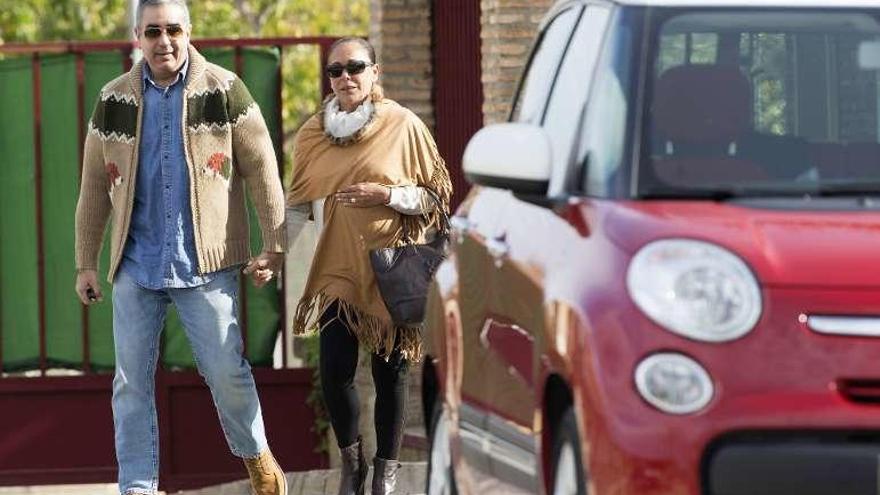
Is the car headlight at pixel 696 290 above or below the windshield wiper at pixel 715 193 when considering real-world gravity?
below

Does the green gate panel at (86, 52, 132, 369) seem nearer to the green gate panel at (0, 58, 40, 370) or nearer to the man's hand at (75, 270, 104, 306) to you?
the green gate panel at (0, 58, 40, 370)

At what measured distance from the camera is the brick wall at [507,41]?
13328 millimetres

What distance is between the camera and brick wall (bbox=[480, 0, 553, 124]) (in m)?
13.3

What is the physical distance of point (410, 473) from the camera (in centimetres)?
1216

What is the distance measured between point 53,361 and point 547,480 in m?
8.38

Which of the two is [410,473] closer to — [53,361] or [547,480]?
[53,361]

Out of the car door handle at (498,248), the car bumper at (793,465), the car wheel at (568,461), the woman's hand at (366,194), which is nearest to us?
the car bumper at (793,465)

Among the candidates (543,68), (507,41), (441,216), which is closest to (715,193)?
(543,68)

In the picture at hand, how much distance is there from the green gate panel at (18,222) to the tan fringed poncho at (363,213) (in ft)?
13.8

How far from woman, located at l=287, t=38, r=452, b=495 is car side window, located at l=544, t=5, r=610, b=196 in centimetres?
306

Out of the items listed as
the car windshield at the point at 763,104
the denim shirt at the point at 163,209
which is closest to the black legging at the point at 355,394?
the denim shirt at the point at 163,209

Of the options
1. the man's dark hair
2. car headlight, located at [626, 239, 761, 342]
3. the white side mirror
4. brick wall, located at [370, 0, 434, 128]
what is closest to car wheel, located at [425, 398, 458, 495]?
the white side mirror

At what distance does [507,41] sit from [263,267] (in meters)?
4.16

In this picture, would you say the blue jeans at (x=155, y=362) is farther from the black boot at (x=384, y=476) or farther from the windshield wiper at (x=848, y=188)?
the windshield wiper at (x=848, y=188)
